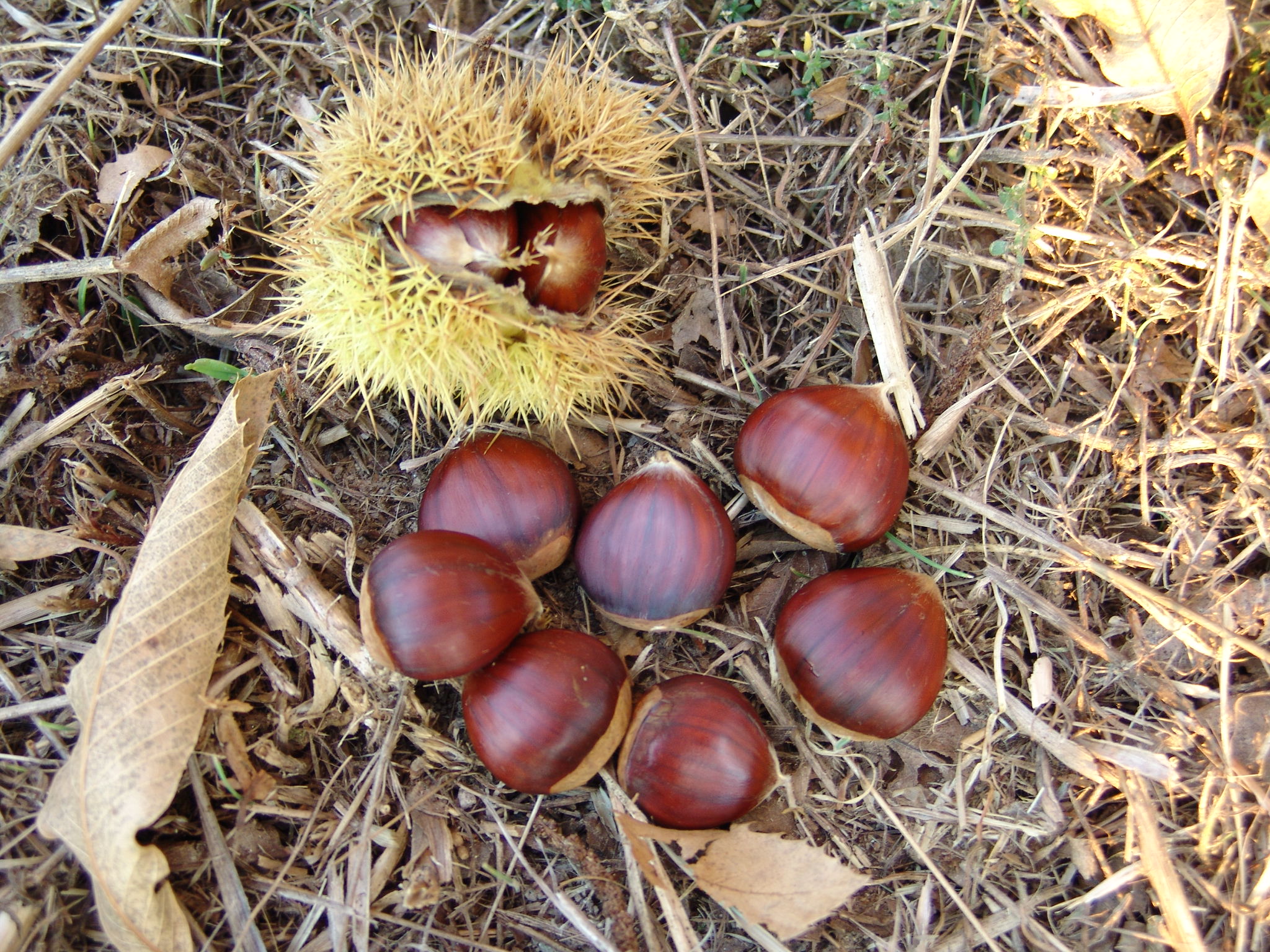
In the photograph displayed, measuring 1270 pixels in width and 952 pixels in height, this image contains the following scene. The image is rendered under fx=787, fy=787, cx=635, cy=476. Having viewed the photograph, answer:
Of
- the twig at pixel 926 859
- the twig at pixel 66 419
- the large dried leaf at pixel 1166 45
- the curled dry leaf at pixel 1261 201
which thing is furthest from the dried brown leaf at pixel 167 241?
the curled dry leaf at pixel 1261 201

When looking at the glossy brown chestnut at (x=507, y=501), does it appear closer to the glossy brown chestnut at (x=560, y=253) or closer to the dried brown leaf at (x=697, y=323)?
the glossy brown chestnut at (x=560, y=253)

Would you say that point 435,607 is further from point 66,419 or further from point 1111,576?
point 1111,576

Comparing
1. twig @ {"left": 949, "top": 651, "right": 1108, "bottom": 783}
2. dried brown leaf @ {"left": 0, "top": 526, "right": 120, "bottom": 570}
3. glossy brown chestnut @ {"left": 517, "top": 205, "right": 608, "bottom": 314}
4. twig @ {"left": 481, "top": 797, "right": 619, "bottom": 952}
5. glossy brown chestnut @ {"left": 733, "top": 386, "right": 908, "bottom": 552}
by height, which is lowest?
twig @ {"left": 481, "top": 797, "right": 619, "bottom": 952}

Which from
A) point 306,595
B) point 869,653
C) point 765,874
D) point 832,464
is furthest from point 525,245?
point 765,874

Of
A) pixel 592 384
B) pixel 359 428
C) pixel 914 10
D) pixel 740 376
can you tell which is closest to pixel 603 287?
pixel 592 384

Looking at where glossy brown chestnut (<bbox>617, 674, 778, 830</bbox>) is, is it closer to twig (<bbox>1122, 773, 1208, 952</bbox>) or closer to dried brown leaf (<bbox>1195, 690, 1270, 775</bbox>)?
twig (<bbox>1122, 773, 1208, 952</bbox>)

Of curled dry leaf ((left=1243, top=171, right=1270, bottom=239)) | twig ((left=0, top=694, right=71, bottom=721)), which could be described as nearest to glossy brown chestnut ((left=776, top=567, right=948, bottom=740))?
curled dry leaf ((left=1243, top=171, right=1270, bottom=239))
